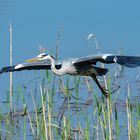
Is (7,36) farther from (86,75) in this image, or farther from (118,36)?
(86,75)

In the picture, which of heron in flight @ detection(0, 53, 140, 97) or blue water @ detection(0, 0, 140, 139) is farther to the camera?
blue water @ detection(0, 0, 140, 139)

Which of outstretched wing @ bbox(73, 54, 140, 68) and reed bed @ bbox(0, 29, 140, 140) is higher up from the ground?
outstretched wing @ bbox(73, 54, 140, 68)

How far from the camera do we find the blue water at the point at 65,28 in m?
8.97

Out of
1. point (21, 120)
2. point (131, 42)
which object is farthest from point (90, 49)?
point (21, 120)

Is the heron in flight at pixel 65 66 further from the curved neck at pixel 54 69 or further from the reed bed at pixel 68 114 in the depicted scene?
the reed bed at pixel 68 114

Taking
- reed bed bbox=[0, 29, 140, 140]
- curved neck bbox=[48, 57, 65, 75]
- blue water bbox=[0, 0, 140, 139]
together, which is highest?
blue water bbox=[0, 0, 140, 139]

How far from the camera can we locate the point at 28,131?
275 inches

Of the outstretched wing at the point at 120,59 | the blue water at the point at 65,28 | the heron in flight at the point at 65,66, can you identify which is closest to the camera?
the outstretched wing at the point at 120,59

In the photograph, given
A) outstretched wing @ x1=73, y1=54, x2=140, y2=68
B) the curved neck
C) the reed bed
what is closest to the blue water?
the reed bed

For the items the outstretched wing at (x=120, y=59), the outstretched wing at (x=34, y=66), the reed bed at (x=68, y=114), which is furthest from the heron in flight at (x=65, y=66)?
the outstretched wing at (x=120, y=59)

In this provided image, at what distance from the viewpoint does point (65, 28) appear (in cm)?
1009

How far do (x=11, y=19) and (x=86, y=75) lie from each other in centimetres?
317

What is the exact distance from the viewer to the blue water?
8.97m

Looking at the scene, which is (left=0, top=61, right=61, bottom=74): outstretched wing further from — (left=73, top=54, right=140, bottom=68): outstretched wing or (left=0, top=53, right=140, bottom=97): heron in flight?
(left=73, top=54, right=140, bottom=68): outstretched wing
